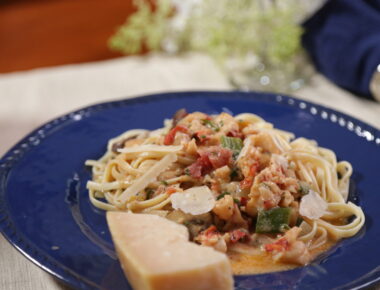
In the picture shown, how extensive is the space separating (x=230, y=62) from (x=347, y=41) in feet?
4.55

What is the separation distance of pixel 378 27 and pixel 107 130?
9.83ft

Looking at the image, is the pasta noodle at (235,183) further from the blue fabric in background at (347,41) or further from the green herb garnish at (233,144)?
the blue fabric in background at (347,41)

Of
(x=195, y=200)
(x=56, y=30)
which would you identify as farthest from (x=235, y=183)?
(x=56, y=30)

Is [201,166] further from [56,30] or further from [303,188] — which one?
[56,30]

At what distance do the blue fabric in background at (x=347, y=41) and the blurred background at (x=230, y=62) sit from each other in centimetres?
1

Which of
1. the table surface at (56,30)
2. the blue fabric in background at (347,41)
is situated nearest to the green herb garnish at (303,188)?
the blue fabric in background at (347,41)

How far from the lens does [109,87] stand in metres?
5.80

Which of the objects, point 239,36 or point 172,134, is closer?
point 172,134

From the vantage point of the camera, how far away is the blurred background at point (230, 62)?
5.30 metres

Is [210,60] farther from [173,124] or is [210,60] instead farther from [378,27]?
[173,124]

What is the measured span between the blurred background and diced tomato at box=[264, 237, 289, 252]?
2473 mm

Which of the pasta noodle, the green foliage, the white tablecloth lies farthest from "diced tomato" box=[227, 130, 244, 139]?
the green foliage

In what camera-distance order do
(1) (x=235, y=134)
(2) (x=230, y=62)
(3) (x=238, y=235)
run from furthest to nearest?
(2) (x=230, y=62) → (1) (x=235, y=134) → (3) (x=238, y=235)

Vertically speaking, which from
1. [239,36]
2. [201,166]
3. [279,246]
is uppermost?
[239,36]
